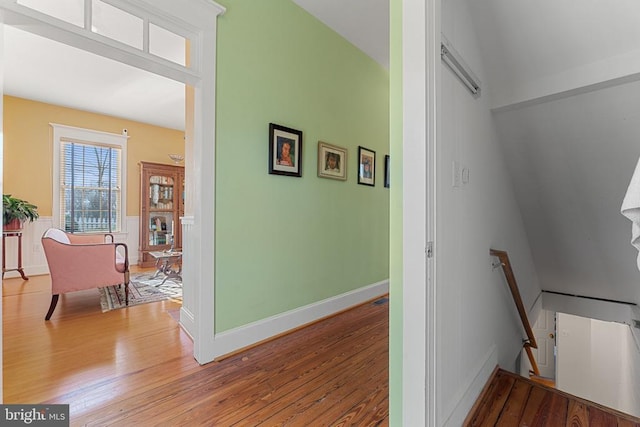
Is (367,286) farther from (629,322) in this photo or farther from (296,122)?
(629,322)

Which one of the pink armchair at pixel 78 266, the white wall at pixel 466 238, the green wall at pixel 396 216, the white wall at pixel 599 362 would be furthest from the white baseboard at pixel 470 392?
the pink armchair at pixel 78 266

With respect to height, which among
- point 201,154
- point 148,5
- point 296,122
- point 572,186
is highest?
point 148,5

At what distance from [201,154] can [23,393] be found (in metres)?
1.76

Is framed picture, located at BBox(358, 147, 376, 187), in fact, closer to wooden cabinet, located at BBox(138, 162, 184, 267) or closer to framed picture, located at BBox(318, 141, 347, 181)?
framed picture, located at BBox(318, 141, 347, 181)

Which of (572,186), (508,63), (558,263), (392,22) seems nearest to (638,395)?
(558,263)

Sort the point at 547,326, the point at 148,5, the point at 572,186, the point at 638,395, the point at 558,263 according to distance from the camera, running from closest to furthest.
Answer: the point at 148,5, the point at 572,186, the point at 638,395, the point at 558,263, the point at 547,326

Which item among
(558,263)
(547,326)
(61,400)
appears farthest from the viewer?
(547,326)

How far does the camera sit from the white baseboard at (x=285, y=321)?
7.33 ft

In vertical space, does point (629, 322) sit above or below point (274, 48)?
below

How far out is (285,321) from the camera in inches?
104

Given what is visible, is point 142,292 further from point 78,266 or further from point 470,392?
point 470,392

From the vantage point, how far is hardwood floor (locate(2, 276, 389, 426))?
160cm

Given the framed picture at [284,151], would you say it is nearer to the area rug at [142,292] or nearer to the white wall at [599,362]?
the area rug at [142,292]

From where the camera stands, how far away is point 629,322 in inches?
125
